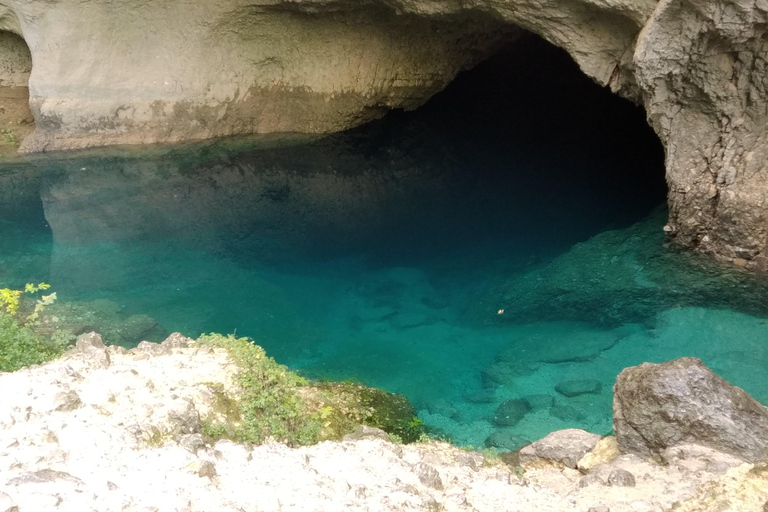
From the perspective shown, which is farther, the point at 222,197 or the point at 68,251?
the point at 222,197

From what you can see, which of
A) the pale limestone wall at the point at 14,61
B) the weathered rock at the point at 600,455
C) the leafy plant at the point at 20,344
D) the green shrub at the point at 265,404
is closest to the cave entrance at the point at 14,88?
the pale limestone wall at the point at 14,61

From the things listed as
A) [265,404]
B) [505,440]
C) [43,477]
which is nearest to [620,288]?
[505,440]

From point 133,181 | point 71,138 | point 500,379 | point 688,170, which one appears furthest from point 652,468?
point 71,138

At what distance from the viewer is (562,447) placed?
179 inches

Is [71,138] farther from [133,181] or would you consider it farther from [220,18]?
[220,18]

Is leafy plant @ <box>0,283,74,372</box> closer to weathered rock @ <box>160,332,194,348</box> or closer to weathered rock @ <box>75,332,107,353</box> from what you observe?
weathered rock @ <box>75,332,107,353</box>

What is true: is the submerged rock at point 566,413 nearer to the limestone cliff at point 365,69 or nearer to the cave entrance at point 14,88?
the limestone cliff at point 365,69

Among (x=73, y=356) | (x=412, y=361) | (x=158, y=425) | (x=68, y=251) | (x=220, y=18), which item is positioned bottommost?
(x=68, y=251)

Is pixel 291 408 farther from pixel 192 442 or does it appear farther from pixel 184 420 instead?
pixel 192 442

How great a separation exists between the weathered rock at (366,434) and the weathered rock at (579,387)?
5.79 feet

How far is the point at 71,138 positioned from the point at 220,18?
11.3 ft

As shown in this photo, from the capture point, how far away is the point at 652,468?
398cm

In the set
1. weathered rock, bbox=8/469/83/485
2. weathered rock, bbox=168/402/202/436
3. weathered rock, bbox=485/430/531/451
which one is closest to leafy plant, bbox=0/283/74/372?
weathered rock, bbox=168/402/202/436

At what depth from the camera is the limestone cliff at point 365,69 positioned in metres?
7.02
